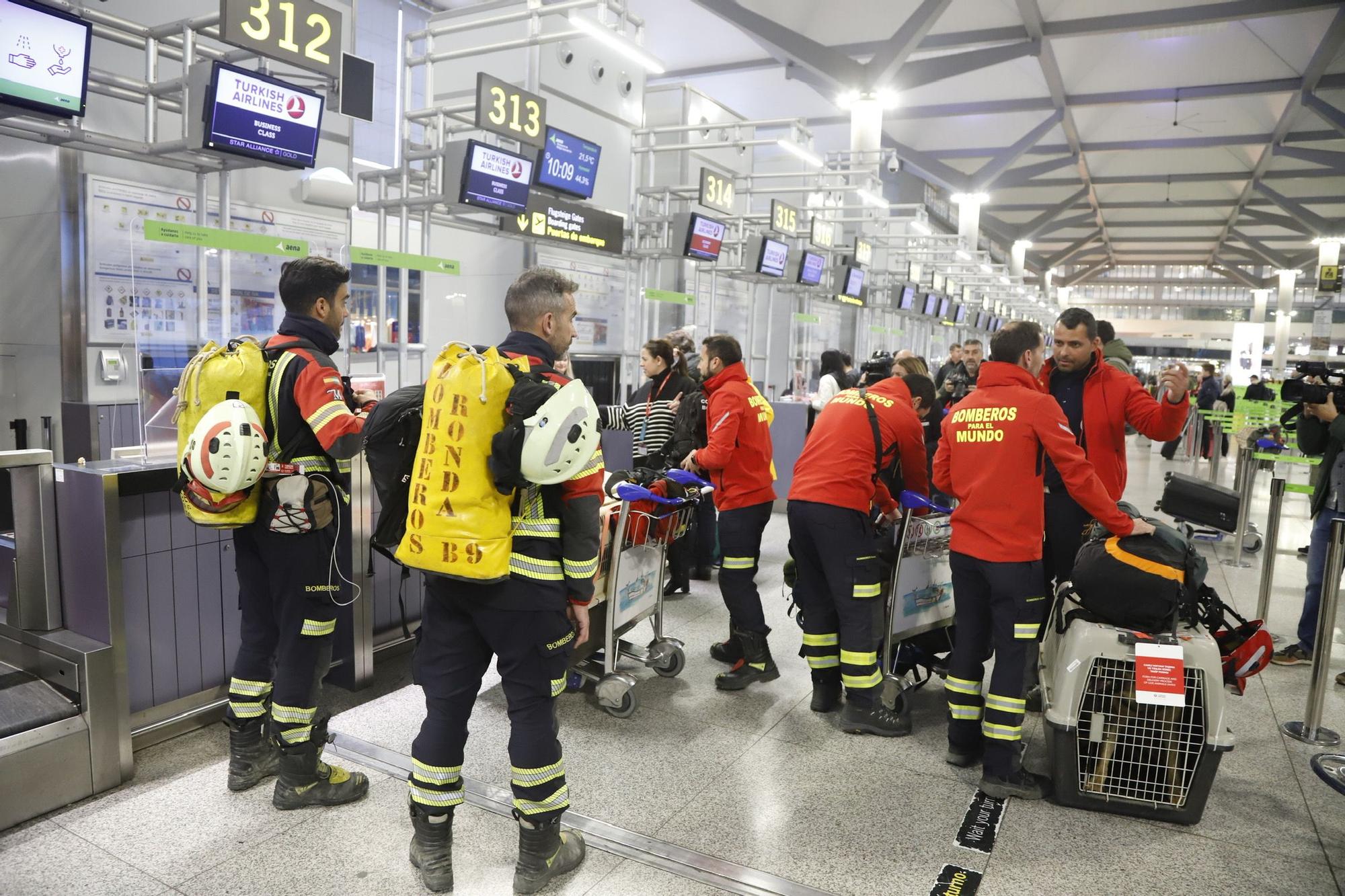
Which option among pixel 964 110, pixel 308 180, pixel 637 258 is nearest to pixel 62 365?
pixel 308 180

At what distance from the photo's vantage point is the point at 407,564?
2338 millimetres

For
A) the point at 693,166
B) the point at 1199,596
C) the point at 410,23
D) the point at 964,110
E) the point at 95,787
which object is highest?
the point at 964,110

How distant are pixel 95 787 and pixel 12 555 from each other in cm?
99

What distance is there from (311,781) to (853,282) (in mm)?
12386

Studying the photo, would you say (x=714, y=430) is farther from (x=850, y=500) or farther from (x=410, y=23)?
(x=410, y=23)

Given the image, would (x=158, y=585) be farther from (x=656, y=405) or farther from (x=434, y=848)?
(x=656, y=405)

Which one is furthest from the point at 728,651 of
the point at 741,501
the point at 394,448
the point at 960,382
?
the point at 960,382

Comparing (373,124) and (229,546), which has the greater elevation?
(373,124)

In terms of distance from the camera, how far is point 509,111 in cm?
677

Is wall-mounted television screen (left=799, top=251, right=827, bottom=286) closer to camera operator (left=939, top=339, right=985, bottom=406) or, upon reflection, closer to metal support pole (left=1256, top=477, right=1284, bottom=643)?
camera operator (left=939, top=339, right=985, bottom=406)

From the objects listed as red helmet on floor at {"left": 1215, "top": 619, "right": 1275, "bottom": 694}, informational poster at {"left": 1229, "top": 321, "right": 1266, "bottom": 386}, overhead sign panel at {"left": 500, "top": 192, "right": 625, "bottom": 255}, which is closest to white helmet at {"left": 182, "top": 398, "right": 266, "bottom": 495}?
red helmet on floor at {"left": 1215, "top": 619, "right": 1275, "bottom": 694}

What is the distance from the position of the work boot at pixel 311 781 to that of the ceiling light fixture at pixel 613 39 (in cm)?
518

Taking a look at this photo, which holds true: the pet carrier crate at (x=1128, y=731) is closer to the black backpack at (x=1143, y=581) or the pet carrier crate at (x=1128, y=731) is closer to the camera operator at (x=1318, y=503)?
the black backpack at (x=1143, y=581)

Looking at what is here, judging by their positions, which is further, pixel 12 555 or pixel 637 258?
pixel 637 258
